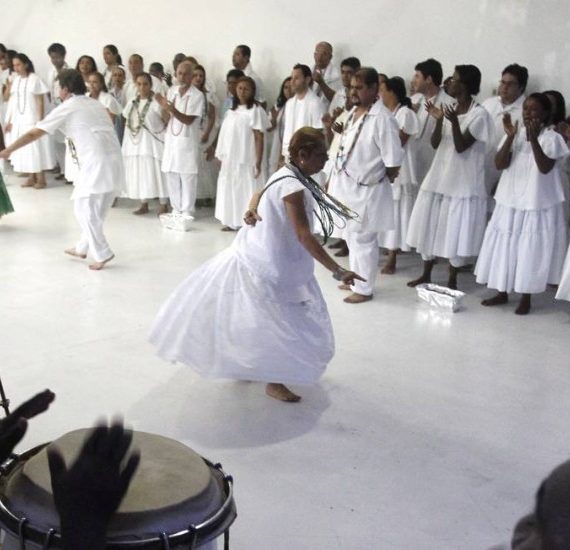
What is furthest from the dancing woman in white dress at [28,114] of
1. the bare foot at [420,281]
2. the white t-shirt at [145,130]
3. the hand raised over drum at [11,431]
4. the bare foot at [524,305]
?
the hand raised over drum at [11,431]

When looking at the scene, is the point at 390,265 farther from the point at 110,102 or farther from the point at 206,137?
the point at 110,102

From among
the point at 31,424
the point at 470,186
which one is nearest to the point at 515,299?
the point at 470,186

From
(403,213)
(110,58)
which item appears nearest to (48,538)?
(403,213)

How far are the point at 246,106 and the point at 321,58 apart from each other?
837 millimetres

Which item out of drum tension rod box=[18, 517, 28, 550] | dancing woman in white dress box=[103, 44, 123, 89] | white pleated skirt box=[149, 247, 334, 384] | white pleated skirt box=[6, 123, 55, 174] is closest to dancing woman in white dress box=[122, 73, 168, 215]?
dancing woman in white dress box=[103, 44, 123, 89]

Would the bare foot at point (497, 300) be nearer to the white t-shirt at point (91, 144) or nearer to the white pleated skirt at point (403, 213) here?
the white pleated skirt at point (403, 213)

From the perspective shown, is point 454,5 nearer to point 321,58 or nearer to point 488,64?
point 488,64

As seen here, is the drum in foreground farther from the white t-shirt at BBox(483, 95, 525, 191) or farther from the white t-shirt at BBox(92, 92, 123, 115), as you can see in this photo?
the white t-shirt at BBox(92, 92, 123, 115)

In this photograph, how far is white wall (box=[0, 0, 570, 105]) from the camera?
20.4ft

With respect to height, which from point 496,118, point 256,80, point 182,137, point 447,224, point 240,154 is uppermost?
point 256,80

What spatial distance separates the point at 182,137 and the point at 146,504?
20.0 feet

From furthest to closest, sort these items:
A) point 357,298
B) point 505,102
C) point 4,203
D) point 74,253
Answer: point 4,203, point 74,253, point 505,102, point 357,298

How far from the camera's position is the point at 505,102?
19.5 ft

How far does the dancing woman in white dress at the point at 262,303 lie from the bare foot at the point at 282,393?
0.69 feet
